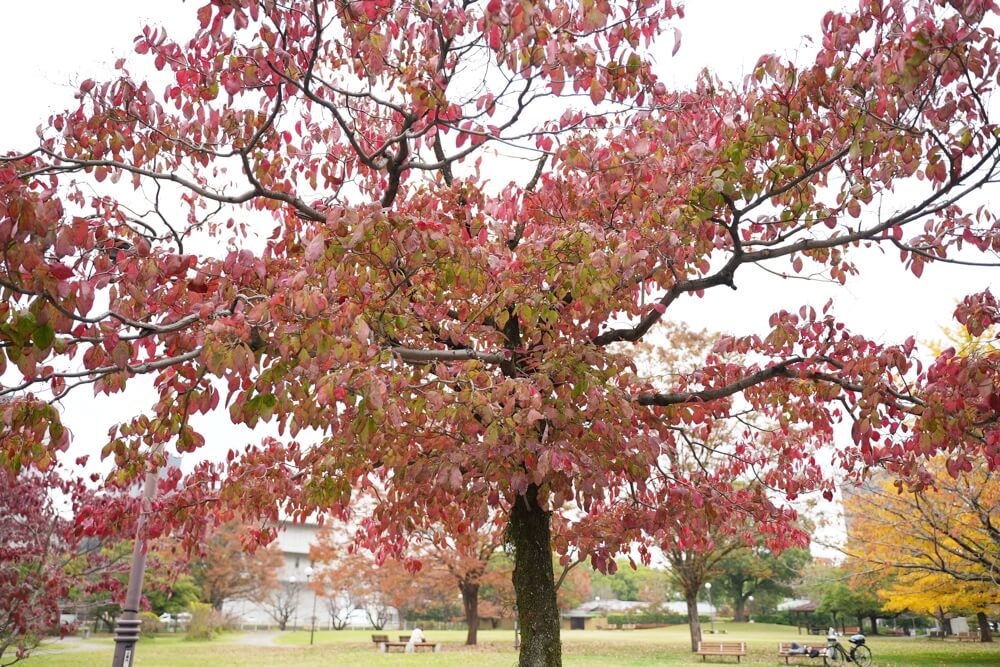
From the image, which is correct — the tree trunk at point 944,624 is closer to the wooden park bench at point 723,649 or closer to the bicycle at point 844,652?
the bicycle at point 844,652

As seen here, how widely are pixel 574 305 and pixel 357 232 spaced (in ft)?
8.86

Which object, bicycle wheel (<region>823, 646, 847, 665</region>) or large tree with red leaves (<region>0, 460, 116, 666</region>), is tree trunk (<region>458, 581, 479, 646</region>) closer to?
bicycle wheel (<region>823, 646, 847, 665</region>)

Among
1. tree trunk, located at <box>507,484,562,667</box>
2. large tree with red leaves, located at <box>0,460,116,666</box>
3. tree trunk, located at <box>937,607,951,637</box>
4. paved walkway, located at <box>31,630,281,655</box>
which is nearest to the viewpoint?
tree trunk, located at <box>507,484,562,667</box>

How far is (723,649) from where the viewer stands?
790 inches

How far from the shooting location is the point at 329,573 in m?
28.9

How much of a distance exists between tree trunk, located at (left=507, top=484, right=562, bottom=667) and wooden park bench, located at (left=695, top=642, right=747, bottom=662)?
52.4ft

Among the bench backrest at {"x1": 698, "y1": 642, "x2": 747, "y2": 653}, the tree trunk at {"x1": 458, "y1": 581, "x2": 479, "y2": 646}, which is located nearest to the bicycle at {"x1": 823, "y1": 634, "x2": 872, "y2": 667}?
the bench backrest at {"x1": 698, "y1": 642, "x2": 747, "y2": 653}

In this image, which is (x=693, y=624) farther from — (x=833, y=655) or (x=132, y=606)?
(x=132, y=606)

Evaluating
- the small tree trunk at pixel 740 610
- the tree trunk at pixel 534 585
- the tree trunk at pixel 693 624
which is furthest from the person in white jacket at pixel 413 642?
the small tree trunk at pixel 740 610

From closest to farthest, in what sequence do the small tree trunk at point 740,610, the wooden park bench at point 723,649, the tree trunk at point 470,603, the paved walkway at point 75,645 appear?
1. the wooden park bench at point 723,649
2. the paved walkway at point 75,645
3. the tree trunk at point 470,603
4. the small tree trunk at point 740,610

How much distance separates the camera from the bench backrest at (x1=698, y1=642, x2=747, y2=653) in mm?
19609

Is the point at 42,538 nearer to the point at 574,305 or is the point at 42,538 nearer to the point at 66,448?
the point at 66,448

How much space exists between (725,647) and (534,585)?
17044 mm

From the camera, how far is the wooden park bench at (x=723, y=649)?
19552mm
